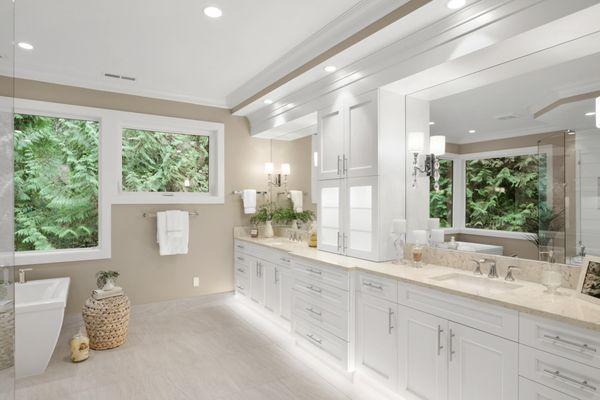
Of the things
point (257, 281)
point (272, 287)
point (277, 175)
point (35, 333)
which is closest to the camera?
point (35, 333)

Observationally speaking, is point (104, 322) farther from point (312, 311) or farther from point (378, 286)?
point (378, 286)

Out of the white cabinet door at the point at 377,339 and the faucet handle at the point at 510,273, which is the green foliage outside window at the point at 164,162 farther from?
the faucet handle at the point at 510,273

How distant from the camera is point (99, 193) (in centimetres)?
399

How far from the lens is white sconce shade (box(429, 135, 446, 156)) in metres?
2.72

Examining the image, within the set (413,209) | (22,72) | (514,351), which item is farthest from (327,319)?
(22,72)

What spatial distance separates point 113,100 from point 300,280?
3.04 m

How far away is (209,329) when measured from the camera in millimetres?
3783

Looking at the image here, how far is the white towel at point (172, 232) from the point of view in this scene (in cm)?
418

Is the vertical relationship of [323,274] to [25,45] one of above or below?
below

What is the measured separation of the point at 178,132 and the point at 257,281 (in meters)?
2.21

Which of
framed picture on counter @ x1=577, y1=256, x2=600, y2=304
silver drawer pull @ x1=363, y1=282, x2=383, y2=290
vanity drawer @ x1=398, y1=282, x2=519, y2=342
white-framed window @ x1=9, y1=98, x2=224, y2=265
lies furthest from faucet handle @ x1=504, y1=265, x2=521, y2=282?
white-framed window @ x1=9, y1=98, x2=224, y2=265

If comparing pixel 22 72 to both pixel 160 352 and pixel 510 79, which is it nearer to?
pixel 160 352

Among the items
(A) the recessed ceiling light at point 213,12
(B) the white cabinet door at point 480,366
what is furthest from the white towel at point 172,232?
(B) the white cabinet door at point 480,366

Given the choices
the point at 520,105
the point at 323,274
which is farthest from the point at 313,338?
the point at 520,105
